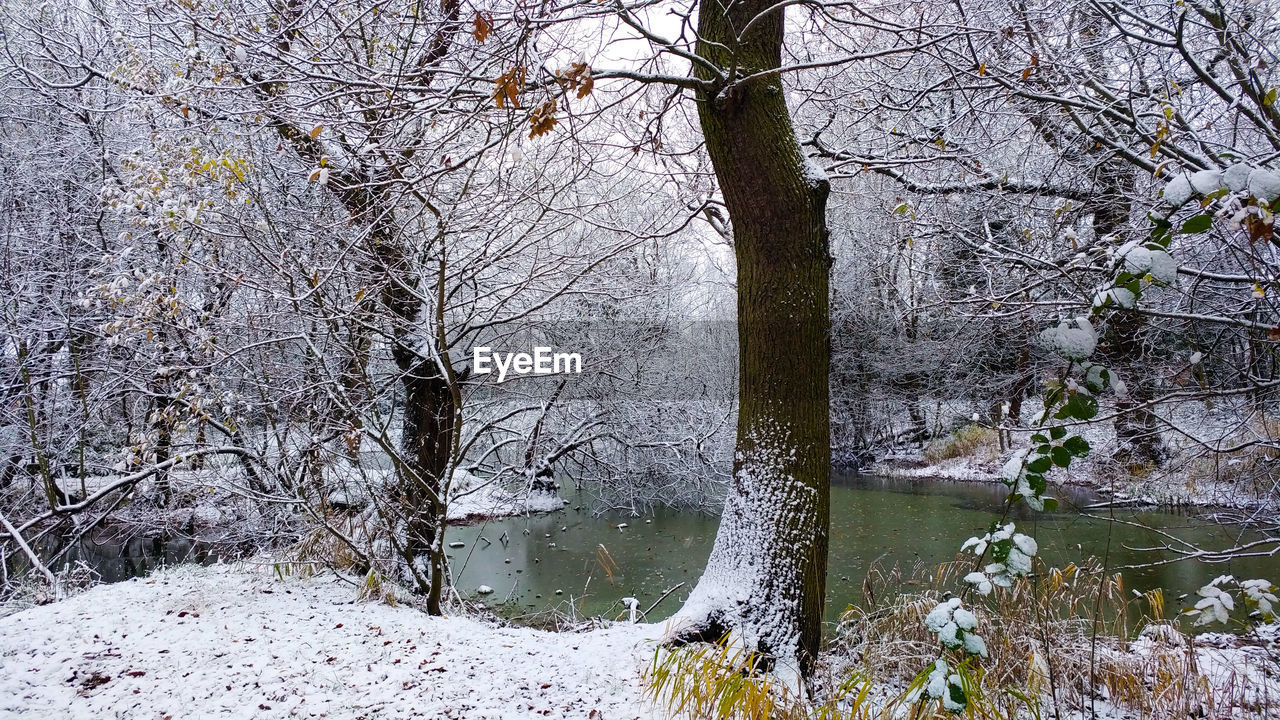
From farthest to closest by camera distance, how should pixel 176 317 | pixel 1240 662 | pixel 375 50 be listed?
pixel 176 317 → pixel 375 50 → pixel 1240 662

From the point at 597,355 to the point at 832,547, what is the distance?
14.2 ft

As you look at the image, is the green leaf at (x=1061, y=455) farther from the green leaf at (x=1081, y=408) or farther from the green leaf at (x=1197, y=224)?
the green leaf at (x=1197, y=224)

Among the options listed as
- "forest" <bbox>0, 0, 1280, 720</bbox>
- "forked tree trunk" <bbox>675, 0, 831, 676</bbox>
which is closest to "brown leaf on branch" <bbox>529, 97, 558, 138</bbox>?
"forest" <bbox>0, 0, 1280, 720</bbox>

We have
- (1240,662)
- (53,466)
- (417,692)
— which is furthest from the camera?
(53,466)

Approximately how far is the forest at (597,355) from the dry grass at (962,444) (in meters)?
4.89

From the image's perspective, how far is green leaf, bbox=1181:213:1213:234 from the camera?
1.60m

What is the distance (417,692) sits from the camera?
9.41 ft

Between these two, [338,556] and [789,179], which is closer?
[789,179]

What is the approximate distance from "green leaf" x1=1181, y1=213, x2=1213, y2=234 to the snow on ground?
2.43 m

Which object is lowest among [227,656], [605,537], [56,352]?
[605,537]

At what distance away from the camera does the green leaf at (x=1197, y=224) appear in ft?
5.25

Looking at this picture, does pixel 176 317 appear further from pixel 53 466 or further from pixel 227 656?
pixel 53 466

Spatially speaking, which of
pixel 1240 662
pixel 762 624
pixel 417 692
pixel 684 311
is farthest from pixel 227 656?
pixel 684 311

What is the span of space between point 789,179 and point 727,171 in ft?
1.00
